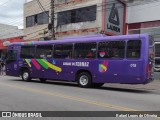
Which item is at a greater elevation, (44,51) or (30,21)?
(30,21)

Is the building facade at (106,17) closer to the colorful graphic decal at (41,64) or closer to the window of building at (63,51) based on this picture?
the colorful graphic decal at (41,64)

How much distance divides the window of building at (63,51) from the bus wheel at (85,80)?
1403mm

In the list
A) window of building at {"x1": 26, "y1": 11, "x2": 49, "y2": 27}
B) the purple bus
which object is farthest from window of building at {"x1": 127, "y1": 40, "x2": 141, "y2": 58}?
window of building at {"x1": 26, "y1": 11, "x2": 49, "y2": 27}

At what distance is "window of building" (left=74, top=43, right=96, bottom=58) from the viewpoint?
700 inches

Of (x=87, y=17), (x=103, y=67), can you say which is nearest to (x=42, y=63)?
(x=103, y=67)

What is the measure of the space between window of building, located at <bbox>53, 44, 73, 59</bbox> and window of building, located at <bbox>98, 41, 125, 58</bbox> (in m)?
2.22

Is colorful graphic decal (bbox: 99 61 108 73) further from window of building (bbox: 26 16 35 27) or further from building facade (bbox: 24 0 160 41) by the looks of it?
window of building (bbox: 26 16 35 27)

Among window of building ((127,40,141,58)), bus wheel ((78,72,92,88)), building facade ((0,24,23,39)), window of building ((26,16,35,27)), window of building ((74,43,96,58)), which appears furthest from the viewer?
building facade ((0,24,23,39))

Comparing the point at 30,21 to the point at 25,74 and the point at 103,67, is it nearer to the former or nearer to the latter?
the point at 25,74

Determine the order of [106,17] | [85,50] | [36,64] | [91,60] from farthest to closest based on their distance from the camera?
[106,17] → [36,64] → [85,50] → [91,60]

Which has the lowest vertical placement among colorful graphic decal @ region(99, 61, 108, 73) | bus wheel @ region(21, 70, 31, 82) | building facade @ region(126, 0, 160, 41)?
bus wheel @ region(21, 70, 31, 82)

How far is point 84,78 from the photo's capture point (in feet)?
60.1

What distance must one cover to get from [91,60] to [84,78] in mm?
1211

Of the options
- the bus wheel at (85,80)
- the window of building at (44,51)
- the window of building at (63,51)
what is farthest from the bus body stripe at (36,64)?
the bus wheel at (85,80)
